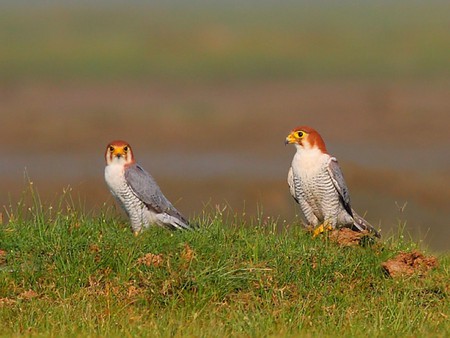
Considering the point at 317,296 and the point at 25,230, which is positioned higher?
the point at 25,230

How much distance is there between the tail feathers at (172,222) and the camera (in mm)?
11695

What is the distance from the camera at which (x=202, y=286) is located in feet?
31.0

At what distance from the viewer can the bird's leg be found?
1151cm

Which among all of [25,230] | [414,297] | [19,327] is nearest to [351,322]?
[414,297]

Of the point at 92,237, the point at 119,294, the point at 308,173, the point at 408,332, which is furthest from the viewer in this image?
the point at 308,173

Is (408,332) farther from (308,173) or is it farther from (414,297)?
(308,173)

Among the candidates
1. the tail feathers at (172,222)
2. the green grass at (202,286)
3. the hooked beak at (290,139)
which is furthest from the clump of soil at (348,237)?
the tail feathers at (172,222)

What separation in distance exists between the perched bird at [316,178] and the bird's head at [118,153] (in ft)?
5.91

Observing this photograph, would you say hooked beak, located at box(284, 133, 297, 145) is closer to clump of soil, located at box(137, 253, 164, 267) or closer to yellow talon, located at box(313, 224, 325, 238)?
yellow talon, located at box(313, 224, 325, 238)

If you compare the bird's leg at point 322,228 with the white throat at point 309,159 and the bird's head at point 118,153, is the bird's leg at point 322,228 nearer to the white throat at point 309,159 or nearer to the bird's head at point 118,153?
the white throat at point 309,159

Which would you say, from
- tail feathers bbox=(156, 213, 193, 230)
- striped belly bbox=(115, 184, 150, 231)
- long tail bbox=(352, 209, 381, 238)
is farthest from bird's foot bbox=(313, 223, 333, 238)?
striped belly bbox=(115, 184, 150, 231)

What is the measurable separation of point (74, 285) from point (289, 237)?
2.51m

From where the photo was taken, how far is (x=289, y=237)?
436 inches

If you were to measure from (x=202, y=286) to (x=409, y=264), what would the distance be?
231 centimetres
